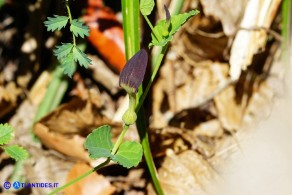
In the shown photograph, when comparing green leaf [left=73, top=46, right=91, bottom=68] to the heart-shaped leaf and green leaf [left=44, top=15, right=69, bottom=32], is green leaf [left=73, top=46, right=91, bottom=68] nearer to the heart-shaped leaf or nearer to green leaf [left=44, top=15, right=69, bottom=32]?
green leaf [left=44, top=15, right=69, bottom=32]

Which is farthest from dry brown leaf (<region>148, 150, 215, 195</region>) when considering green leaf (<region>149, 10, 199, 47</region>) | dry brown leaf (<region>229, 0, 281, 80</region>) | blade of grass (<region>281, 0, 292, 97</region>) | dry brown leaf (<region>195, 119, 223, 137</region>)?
green leaf (<region>149, 10, 199, 47</region>)

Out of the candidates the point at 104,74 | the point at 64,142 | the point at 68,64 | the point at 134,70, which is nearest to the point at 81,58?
the point at 68,64

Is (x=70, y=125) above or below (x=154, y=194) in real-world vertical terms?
above

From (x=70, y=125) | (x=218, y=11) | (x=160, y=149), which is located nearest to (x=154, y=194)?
(x=160, y=149)

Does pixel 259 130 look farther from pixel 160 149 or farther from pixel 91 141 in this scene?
pixel 91 141

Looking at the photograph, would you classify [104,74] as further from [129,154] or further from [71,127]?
[129,154]
